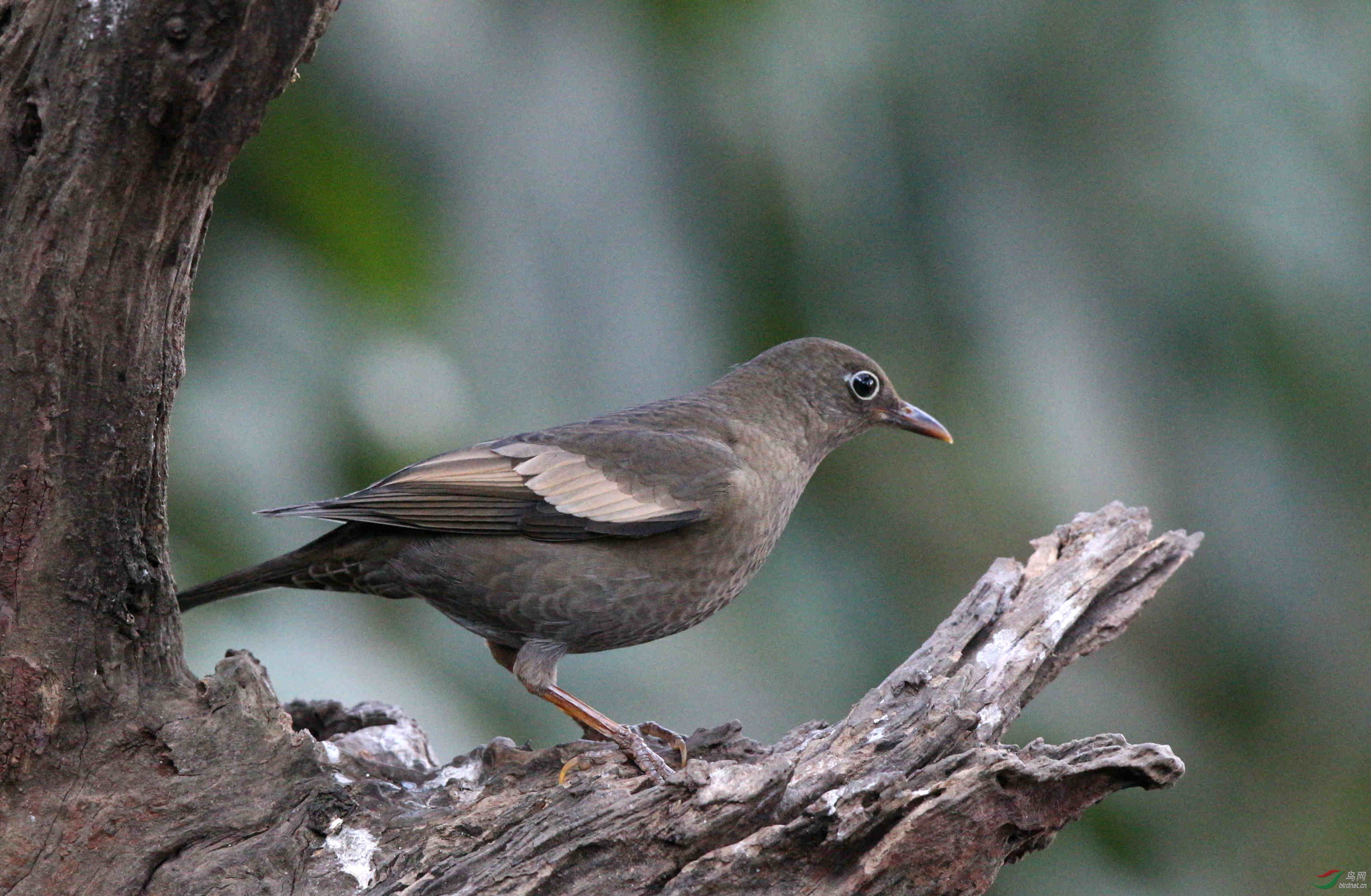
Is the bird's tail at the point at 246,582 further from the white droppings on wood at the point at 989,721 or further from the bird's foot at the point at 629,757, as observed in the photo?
the white droppings on wood at the point at 989,721

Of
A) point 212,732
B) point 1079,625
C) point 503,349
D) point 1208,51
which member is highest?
point 1208,51

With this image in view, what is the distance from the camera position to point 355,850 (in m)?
3.00

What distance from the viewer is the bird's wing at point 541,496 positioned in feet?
12.2

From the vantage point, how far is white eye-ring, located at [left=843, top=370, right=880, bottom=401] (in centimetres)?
441

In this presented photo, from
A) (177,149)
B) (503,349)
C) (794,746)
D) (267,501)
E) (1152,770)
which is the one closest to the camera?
(177,149)

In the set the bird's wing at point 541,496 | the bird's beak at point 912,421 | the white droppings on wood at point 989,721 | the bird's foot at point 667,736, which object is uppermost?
the bird's beak at point 912,421

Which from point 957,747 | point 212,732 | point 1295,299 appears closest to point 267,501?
point 212,732

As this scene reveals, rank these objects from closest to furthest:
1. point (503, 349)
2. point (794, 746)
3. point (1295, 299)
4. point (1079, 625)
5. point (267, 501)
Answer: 1. point (794, 746)
2. point (1079, 625)
3. point (267, 501)
4. point (503, 349)
5. point (1295, 299)

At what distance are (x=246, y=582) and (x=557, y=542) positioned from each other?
949 millimetres

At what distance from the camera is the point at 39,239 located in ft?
8.19

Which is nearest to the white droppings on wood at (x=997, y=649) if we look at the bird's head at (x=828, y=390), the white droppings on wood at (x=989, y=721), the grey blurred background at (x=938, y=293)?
the white droppings on wood at (x=989, y=721)

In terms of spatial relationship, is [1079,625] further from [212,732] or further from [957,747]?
[212,732]

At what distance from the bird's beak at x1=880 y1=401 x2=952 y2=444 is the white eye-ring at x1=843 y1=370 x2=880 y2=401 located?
98 millimetres

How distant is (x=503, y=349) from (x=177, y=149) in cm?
364
